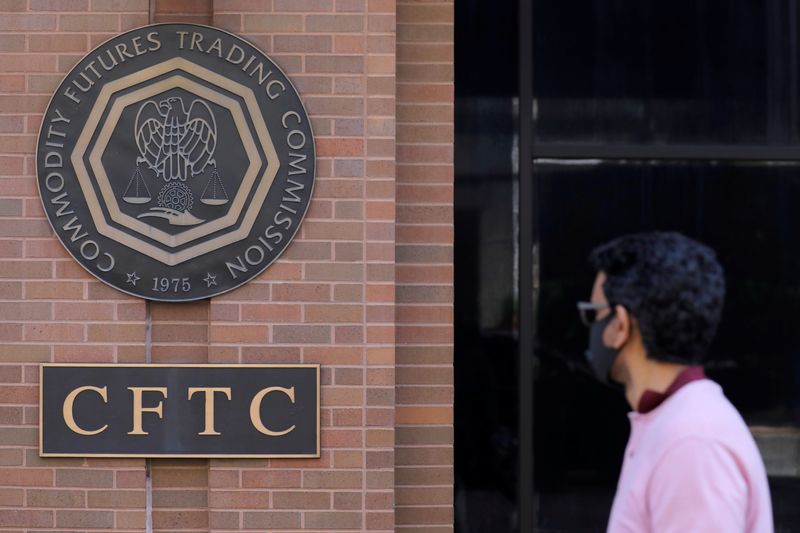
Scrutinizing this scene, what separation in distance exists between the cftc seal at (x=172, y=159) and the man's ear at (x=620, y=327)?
2472 mm

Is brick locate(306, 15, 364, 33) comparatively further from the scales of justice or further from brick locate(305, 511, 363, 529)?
brick locate(305, 511, 363, 529)

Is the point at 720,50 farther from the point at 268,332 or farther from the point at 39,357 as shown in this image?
the point at 39,357

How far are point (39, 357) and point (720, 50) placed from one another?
322 centimetres

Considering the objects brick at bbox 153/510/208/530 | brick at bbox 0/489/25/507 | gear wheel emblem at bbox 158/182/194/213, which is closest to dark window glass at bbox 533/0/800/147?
gear wheel emblem at bbox 158/182/194/213

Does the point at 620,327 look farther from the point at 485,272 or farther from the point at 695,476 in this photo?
the point at 485,272

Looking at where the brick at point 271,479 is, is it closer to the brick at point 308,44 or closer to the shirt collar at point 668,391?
the brick at point 308,44

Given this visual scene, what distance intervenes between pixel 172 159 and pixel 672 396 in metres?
2.95

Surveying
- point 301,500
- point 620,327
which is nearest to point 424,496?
point 301,500

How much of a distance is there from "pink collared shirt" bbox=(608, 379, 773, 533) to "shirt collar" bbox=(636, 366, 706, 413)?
3cm

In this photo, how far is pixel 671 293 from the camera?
2.49m

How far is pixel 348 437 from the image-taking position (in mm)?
4914

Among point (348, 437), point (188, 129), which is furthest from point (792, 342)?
point (188, 129)

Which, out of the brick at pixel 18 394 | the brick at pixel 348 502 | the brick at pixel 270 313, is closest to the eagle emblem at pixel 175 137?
the brick at pixel 270 313

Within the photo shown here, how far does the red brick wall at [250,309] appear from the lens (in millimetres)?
4906
